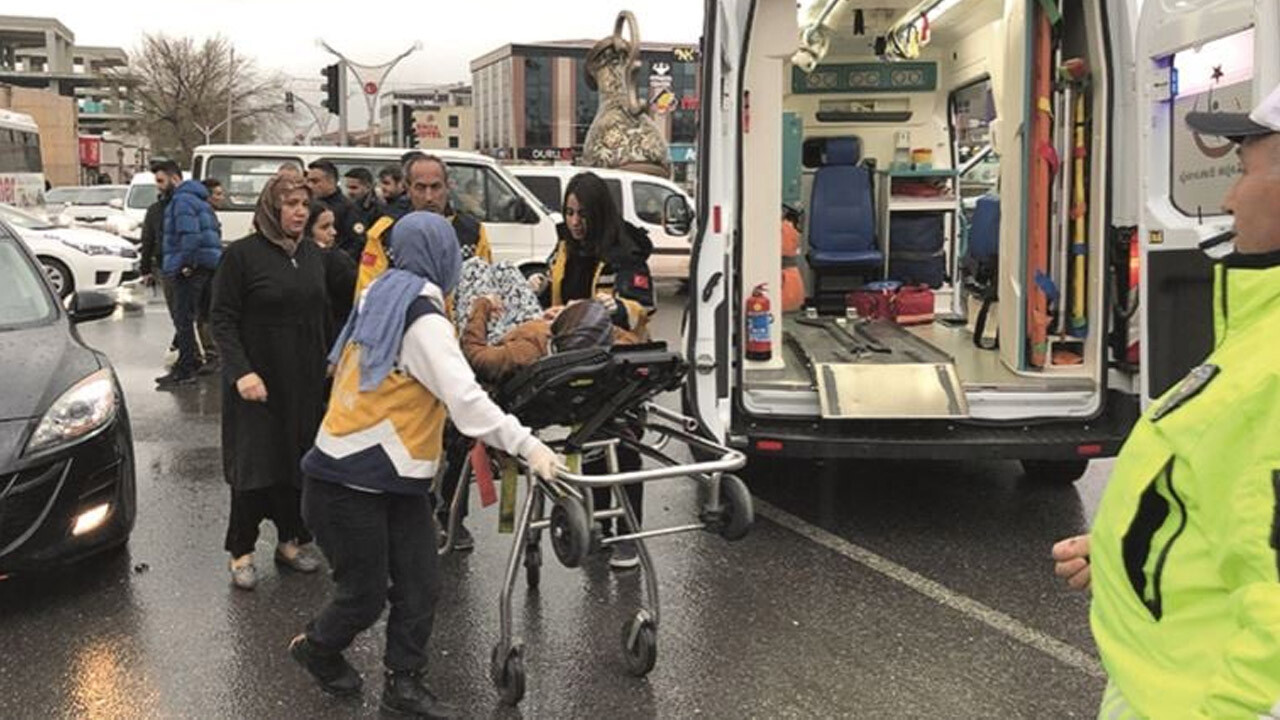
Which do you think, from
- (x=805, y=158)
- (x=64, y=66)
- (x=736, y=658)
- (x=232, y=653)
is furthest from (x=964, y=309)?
(x=64, y=66)

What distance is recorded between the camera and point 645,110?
3005 centimetres

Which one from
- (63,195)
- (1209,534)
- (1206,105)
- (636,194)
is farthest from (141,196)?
(1209,534)

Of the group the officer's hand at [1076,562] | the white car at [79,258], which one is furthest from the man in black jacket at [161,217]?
the officer's hand at [1076,562]

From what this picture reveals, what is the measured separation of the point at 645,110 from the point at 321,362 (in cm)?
2605

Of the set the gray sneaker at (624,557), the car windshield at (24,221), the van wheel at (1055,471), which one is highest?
the car windshield at (24,221)

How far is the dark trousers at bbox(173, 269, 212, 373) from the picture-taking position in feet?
31.2

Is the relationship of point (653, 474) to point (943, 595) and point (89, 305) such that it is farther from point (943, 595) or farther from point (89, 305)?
point (89, 305)

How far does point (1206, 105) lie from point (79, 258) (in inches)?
571

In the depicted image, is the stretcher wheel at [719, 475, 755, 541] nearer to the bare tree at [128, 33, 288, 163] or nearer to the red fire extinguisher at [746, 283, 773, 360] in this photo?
the red fire extinguisher at [746, 283, 773, 360]

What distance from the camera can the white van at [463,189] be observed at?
42.6ft

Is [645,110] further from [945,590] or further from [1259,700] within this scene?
[1259,700]

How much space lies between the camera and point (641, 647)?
389 centimetres

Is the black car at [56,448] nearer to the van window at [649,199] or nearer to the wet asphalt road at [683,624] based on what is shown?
the wet asphalt road at [683,624]

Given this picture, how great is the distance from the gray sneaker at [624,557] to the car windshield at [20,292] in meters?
2.75
